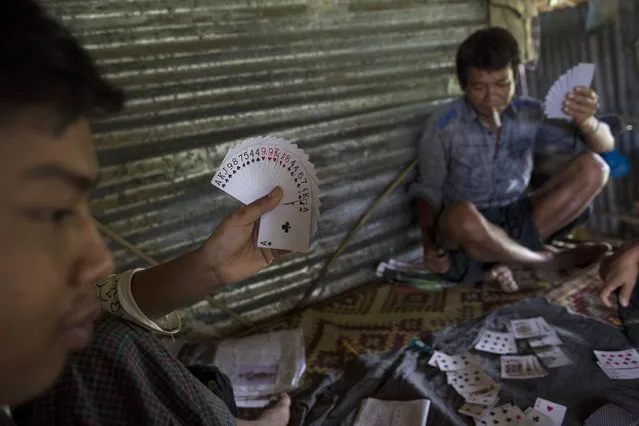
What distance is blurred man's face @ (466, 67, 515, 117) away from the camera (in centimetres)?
300

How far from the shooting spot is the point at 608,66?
354cm

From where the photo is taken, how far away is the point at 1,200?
0.76m

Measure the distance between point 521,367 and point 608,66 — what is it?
2.32 m

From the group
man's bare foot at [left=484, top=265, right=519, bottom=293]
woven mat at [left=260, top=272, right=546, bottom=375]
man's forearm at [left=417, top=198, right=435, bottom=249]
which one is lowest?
woven mat at [left=260, top=272, right=546, bottom=375]

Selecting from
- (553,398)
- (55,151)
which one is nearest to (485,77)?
(553,398)

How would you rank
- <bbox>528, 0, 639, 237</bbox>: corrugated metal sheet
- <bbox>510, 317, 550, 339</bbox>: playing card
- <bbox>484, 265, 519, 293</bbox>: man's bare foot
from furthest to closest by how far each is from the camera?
<bbox>528, 0, 639, 237</bbox>: corrugated metal sheet → <bbox>484, 265, 519, 293</bbox>: man's bare foot → <bbox>510, 317, 550, 339</bbox>: playing card

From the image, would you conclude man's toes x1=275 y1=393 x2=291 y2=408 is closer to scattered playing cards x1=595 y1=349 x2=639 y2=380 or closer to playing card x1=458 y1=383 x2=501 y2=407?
playing card x1=458 y1=383 x2=501 y2=407

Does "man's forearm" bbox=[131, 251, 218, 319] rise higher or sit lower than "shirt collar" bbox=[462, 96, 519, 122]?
lower

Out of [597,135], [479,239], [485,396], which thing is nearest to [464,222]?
[479,239]

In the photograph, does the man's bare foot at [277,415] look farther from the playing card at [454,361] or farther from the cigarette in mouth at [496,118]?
the cigarette in mouth at [496,118]

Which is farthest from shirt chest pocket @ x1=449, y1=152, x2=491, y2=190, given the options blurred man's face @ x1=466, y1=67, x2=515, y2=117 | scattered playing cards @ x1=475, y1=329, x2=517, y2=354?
scattered playing cards @ x1=475, y1=329, x2=517, y2=354

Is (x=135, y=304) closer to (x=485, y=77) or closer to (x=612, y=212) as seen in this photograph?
(x=485, y=77)

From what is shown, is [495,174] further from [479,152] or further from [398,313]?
[398,313]

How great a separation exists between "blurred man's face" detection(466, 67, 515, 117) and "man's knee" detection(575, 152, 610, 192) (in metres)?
0.57
